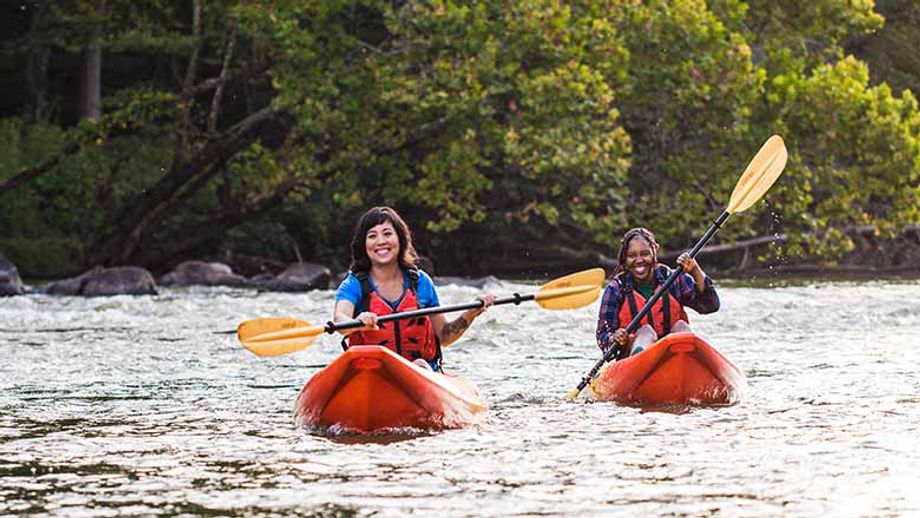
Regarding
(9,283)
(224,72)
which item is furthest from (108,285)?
(224,72)

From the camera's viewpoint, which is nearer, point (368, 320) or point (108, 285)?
point (368, 320)

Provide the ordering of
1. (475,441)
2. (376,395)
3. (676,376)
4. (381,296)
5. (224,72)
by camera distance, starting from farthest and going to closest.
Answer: (224,72)
(676,376)
(381,296)
(376,395)
(475,441)

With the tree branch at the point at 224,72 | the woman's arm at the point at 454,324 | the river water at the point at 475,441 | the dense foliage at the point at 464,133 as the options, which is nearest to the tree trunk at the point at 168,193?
the dense foliage at the point at 464,133

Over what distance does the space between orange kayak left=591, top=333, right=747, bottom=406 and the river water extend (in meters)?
0.11

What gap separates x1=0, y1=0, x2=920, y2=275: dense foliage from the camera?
1680 cm

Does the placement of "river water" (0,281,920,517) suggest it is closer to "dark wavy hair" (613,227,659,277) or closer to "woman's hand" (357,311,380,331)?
"woman's hand" (357,311,380,331)

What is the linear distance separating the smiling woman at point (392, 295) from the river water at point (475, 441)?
43cm

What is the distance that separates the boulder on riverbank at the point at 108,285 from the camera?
15.6 meters

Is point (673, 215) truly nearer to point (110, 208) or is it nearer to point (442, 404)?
point (110, 208)

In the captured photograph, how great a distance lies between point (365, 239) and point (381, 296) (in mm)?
243

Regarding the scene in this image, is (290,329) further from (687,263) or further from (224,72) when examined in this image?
(224,72)

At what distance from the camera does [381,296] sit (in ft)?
21.4

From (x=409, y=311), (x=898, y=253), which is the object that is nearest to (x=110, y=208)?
(x=898, y=253)

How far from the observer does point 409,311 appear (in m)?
6.34
